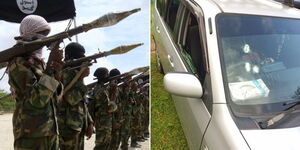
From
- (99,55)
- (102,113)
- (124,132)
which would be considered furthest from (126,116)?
(99,55)

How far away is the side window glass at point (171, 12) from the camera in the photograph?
15.1 ft

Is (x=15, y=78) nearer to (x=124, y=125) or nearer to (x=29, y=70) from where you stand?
(x=29, y=70)

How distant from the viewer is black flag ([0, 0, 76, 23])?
446 cm

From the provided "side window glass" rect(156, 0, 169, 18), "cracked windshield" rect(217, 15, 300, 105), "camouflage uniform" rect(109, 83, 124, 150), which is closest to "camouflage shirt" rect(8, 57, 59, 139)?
"cracked windshield" rect(217, 15, 300, 105)

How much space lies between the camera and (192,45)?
3.41 metres

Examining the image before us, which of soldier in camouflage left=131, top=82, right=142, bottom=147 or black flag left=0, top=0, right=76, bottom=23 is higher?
black flag left=0, top=0, right=76, bottom=23

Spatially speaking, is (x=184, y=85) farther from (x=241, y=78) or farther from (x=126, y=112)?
(x=126, y=112)

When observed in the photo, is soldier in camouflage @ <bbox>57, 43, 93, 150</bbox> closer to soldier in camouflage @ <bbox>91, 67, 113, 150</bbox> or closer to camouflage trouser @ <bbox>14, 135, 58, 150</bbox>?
camouflage trouser @ <bbox>14, 135, 58, 150</bbox>

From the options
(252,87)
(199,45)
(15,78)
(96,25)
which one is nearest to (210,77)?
(252,87)

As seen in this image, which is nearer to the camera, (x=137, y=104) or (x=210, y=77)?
(x=210, y=77)

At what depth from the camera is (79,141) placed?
4.15 meters

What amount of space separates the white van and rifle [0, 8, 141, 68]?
2.27 feet

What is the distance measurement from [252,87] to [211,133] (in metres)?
0.48

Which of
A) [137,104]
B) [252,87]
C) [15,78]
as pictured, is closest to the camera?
[252,87]
